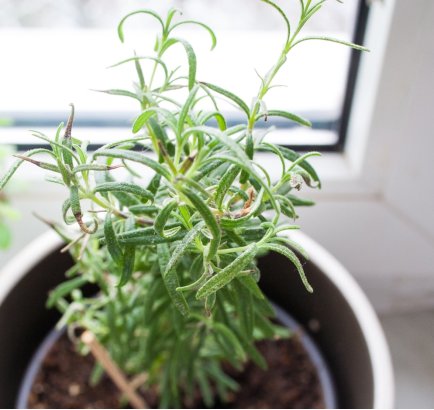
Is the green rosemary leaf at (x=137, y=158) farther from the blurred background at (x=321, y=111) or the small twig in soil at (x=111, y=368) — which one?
the blurred background at (x=321, y=111)

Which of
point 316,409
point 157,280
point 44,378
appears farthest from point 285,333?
point 44,378

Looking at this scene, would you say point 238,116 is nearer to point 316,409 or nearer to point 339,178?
point 339,178

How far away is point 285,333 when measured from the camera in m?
0.81

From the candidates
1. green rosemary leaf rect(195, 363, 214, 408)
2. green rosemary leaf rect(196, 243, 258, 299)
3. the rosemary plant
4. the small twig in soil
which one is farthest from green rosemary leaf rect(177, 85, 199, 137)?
green rosemary leaf rect(195, 363, 214, 408)

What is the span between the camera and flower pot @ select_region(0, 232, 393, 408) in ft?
2.30

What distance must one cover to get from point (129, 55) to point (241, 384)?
1.94ft

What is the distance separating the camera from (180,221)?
1.61 feet

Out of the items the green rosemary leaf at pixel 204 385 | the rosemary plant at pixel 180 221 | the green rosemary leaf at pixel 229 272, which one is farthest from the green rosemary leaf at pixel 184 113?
the green rosemary leaf at pixel 204 385

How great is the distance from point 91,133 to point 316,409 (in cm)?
60

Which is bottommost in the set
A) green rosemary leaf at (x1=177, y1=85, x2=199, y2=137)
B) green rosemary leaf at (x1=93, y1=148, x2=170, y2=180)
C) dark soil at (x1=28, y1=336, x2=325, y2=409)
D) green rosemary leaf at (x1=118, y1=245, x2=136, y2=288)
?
dark soil at (x1=28, y1=336, x2=325, y2=409)

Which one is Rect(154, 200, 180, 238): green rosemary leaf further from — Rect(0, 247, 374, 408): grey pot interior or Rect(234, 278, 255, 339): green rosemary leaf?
Rect(0, 247, 374, 408): grey pot interior

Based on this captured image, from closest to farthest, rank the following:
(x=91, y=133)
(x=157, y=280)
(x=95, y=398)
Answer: (x=157, y=280) → (x=95, y=398) → (x=91, y=133)

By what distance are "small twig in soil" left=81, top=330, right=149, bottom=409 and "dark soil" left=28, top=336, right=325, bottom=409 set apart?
0.07 metres

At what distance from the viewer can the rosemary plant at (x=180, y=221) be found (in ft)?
1.43
